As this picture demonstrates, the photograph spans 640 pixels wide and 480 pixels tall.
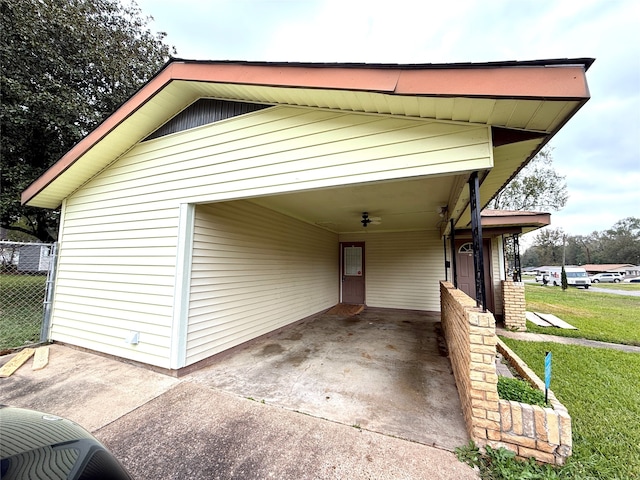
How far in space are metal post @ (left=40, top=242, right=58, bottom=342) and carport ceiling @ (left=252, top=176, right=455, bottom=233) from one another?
3559mm

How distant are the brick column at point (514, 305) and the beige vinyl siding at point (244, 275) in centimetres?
444

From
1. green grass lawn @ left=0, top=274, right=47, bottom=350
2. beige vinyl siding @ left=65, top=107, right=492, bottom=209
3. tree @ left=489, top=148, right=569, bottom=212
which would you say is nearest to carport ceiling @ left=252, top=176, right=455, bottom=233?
beige vinyl siding @ left=65, top=107, right=492, bottom=209

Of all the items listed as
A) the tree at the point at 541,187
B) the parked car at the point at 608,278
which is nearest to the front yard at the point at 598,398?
the tree at the point at 541,187

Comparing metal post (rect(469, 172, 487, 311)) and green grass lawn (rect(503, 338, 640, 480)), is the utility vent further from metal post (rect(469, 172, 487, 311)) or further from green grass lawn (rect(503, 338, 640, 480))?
green grass lawn (rect(503, 338, 640, 480))

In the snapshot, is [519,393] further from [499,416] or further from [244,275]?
[244,275]

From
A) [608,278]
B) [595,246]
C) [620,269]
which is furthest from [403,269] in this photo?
[595,246]

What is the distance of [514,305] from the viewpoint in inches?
222

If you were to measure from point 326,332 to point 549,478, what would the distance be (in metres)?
3.78

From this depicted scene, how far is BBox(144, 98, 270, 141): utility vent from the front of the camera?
3.09 metres

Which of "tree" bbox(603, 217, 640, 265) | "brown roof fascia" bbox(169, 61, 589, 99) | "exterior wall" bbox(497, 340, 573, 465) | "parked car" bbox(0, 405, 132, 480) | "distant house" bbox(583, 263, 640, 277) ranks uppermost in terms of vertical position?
"tree" bbox(603, 217, 640, 265)

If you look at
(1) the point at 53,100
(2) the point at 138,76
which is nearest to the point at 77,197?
(1) the point at 53,100

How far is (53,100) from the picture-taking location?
585cm

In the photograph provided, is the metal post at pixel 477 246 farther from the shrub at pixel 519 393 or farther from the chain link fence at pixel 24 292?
the chain link fence at pixel 24 292

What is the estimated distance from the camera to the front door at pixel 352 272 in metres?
8.05
